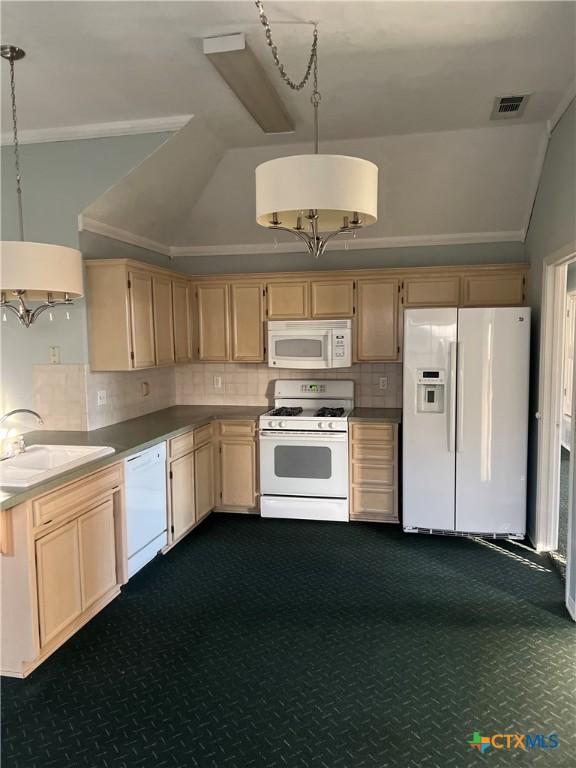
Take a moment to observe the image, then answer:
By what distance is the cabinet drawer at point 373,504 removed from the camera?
4715 millimetres

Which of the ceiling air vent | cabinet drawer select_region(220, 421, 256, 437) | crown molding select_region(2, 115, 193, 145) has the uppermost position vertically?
the ceiling air vent

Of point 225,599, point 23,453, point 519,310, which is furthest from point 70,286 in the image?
point 519,310

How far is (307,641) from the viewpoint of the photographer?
3002 millimetres

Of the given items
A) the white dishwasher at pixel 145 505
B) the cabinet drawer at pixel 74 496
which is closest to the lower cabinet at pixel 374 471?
the white dishwasher at pixel 145 505

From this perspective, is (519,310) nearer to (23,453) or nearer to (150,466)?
(150,466)

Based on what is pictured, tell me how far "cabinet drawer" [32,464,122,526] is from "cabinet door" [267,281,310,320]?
2.24 m

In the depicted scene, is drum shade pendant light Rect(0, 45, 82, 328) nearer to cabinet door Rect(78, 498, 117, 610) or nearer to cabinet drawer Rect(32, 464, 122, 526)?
cabinet drawer Rect(32, 464, 122, 526)

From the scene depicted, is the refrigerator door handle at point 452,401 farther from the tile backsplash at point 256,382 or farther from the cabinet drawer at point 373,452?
the tile backsplash at point 256,382

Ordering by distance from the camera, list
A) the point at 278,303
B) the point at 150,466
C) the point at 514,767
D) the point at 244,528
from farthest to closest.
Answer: the point at 278,303 < the point at 244,528 < the point at 150,466 < the point at 514,767

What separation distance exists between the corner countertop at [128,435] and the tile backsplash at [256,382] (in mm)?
141

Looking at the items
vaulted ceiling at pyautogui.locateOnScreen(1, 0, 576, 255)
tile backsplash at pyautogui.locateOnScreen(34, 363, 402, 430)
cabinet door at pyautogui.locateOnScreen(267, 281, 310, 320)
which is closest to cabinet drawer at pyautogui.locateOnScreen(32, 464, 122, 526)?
tile backsplash at pyautogui.locateOnScreen(34, 363, 402, 430)

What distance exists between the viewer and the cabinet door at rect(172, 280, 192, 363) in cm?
495

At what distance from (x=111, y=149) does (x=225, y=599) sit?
3144 millimetres

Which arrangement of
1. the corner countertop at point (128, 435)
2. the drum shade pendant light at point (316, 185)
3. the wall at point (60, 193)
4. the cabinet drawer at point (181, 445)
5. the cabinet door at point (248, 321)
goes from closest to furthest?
the drum shade pendant light at point (316, 185) → the corner countertop at point (128, 435) → the wall at point (60, 193) → the cabinet drawer at point (181, 445) → the cabinet door at point (248, 321)
